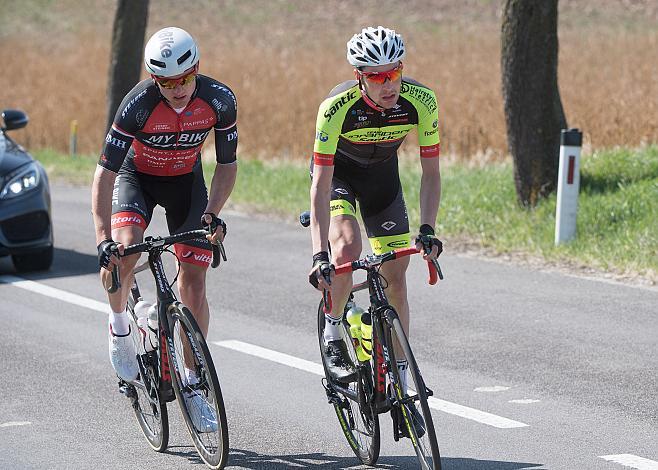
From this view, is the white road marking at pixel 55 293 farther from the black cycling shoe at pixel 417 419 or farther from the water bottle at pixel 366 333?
the black cycling shoe at pixel 417 419

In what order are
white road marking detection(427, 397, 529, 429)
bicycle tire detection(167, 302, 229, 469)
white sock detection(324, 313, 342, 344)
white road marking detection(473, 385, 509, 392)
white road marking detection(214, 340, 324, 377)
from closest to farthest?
1. bicycle tire detection(167, 302, 229, 469)
2. white sock detection(324, 313, 342, 344)
3. white road marking detection(427, 397, 529, 429)
4. white road marking detection(473, 385, 509, 392)
5. white road marking detection(214, 340, 324, 377)

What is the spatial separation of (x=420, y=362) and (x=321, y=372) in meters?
0.72

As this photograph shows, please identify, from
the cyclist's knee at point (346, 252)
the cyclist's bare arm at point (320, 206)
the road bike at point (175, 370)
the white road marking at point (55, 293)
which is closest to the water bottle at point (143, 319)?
the road bike at point (175, 370)

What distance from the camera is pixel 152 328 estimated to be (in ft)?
21.5

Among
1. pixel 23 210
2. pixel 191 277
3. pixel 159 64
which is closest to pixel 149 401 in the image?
pixel 191 277

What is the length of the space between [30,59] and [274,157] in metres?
17.9

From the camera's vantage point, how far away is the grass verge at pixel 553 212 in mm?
11641

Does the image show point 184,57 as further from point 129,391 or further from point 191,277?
point 129,391

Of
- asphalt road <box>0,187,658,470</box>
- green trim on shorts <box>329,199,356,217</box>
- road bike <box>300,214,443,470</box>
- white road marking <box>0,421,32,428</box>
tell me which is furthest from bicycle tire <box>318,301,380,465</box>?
white road marking <box>0,421,32,428</box>

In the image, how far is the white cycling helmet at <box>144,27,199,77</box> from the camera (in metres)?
6.23

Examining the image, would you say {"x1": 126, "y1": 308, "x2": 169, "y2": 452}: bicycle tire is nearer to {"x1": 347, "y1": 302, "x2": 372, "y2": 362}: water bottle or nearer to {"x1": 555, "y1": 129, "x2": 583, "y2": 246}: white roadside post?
{"x1": 347, "y1": 302, "x2": 372, "y2": 362}: water bottle

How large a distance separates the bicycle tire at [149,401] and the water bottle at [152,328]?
0.04 metres

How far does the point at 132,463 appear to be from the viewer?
636 centimetres

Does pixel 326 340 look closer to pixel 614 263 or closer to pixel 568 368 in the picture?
pixel 568 368
